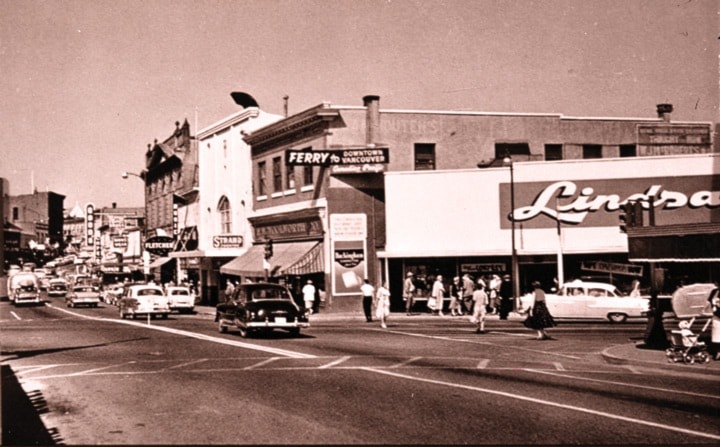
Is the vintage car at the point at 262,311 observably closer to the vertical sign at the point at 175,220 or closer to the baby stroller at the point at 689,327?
the baby stroller at the point at 689,327

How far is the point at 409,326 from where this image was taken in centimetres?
2888

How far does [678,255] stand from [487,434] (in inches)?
449

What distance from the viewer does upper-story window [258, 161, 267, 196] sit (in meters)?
43.9

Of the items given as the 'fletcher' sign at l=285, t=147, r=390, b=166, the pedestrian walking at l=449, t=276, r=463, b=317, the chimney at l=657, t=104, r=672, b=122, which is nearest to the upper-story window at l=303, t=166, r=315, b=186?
the 'fletcher' sign at l=285, t=147, r=390, b=166

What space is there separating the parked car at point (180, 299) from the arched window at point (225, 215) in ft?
24.6

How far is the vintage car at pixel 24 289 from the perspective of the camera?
57.2 meters

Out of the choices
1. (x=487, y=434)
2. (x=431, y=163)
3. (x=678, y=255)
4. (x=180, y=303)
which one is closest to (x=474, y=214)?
(x=431, y=163)

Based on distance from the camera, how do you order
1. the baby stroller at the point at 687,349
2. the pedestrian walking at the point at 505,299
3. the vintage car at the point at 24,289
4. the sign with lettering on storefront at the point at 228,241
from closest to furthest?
the baby stroller at the point at 687,349 → the pedestrian walking at the point at 505,299 → the sign with lettering on storefront at the point at 228,241 → the vintage car at the point at 24,289

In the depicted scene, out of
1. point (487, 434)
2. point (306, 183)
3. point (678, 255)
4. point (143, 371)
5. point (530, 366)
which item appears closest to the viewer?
point (487, 434)

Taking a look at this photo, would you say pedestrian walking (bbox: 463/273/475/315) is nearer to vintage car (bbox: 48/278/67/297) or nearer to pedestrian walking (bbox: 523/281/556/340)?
pedestrian walking (bbox: 523/281/556/340)

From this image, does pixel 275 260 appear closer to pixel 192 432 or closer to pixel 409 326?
pixel 409 326

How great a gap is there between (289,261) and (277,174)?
5.78m

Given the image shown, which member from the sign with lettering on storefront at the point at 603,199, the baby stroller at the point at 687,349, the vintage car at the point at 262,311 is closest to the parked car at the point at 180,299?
the sign with lettering on storefront at the point at 603,199

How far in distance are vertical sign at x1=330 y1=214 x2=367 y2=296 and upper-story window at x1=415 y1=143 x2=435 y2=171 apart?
174 inches
